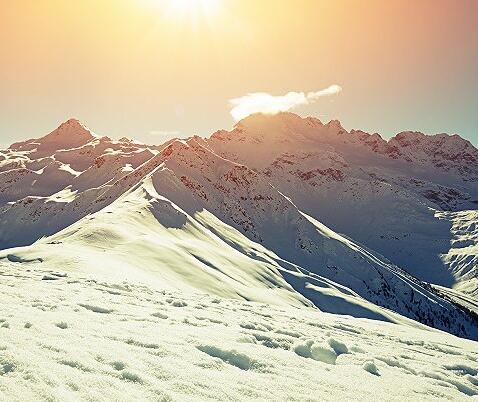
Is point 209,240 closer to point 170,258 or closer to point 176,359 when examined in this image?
point 170,258

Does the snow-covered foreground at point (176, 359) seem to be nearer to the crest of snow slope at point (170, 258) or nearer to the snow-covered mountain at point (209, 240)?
the crest of snow slope at point (170, 258)

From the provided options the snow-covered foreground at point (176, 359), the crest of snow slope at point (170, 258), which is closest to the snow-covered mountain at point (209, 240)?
the crest of snow slope at point (170, 258)

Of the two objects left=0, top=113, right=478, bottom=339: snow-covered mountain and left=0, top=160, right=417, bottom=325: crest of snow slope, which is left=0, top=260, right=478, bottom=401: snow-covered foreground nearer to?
left=0, top=160, right=417, bottom=325: crest of snow slope

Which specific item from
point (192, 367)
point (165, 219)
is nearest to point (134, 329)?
point (192, 367)

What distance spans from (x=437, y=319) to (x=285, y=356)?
121157 millimetres

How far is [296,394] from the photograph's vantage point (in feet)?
25.2

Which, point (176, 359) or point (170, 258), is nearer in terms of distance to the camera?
point (176, 359)

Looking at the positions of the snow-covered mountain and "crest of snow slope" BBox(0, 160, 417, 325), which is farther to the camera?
the snow-covered mountain

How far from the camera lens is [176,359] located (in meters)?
8.25

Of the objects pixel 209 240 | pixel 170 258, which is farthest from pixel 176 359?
pixel 209 240

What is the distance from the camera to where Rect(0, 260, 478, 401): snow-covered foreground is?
258 inches

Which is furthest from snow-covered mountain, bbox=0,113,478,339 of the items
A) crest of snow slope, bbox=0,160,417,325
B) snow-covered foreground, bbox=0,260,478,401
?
snow-covered foreground, bbox=0,260,478,401

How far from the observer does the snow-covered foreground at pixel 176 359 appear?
6.55 m

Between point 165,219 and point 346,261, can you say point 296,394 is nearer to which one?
point 165,219
